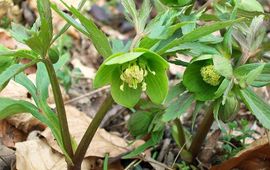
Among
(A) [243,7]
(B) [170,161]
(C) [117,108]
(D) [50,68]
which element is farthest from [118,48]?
(C) [117,108]

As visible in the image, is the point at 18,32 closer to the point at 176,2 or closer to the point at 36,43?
the point at 36,43

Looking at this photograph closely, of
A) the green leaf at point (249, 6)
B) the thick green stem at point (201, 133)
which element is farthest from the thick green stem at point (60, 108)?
the green leaf at point (249, 6)

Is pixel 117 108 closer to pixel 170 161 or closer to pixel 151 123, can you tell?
pixel 170 161

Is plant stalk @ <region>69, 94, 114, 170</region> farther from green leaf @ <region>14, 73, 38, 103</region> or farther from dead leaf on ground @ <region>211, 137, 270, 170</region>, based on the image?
dead leaf on ground @ <region>211, 137, 270, 170</region>

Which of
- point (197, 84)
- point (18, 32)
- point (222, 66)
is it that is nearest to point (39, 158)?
point (18, 32)

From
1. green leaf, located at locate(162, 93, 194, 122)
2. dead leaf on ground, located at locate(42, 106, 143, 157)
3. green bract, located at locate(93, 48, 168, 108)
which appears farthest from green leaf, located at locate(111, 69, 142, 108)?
dead leaf on ground, located at locate(42, 106, 143, 157)

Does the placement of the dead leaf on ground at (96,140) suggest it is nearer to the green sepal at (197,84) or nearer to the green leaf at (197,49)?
the green sepal at (197,84)
